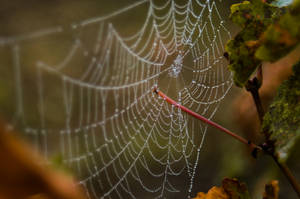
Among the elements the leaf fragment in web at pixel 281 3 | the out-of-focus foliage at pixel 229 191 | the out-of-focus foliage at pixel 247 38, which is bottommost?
the out-of-focus foliage at pixel 229 191

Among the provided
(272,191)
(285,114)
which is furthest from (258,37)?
(272,191)

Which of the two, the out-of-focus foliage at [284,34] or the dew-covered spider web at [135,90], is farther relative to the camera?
the dew-covered spider web at [135,90]

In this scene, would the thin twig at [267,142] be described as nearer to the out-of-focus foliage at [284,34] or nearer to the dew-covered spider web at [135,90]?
the out-of-focus foliage at [284,34]

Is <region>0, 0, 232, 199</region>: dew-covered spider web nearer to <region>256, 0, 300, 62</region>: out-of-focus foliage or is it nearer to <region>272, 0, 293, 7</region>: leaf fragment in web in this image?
<region>272, 0, 293, 7</region>: leaf fragment in web

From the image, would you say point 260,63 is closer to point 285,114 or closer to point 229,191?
point 285,114

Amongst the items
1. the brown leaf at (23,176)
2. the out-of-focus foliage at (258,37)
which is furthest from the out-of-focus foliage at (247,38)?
the brown leaf at (23,176)

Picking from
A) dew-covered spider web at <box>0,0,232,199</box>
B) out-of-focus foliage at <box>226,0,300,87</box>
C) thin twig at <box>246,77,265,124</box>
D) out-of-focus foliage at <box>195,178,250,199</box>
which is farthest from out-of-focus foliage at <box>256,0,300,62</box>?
dew-covered spider web at <box>0,0,232,199</box>
